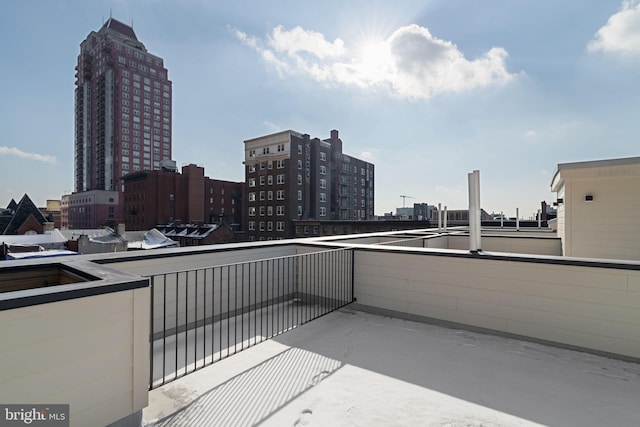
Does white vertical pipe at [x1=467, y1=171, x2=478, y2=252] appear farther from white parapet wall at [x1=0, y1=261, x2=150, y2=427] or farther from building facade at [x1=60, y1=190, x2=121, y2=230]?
building facade at [x1=60, y1=190, x2=121, y2=230]

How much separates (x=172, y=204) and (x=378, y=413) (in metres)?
54.0

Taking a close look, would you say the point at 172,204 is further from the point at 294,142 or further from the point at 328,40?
the point at 328,40

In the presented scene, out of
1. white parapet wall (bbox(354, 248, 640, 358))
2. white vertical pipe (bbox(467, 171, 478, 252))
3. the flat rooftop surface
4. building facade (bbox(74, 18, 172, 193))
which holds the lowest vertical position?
the flat rooftop surface

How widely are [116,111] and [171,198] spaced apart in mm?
50292

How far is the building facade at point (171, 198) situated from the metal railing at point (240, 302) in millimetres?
44031

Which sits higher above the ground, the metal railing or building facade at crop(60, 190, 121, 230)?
building facade at crop(60, 190, 121, 230)

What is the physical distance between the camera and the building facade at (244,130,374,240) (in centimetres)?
4066

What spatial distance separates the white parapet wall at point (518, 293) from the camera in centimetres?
352

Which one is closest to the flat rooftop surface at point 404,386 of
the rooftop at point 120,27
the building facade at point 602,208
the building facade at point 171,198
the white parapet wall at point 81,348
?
the white parapet wall at point 81,348

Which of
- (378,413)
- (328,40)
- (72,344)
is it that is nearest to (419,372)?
(378,413)

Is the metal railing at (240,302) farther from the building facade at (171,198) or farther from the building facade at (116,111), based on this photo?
the building facade at (116,111)

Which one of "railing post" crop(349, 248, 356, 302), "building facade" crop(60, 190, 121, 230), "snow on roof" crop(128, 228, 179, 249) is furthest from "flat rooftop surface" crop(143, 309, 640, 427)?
"building facade" crop(60, 190, 121, 230)

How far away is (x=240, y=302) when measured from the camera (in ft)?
17.3

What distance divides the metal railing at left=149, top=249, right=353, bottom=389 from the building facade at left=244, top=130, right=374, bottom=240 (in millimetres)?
33861
